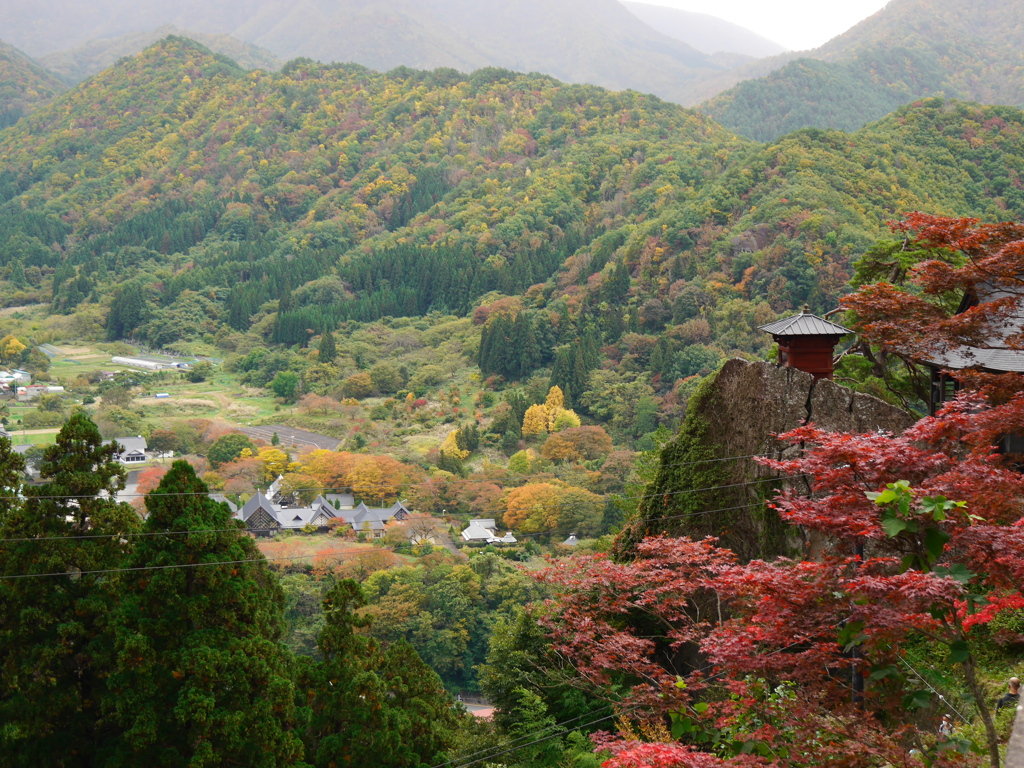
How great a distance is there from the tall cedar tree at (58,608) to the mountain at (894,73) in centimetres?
12302

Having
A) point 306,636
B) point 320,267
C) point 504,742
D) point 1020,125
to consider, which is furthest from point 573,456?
point 320,267

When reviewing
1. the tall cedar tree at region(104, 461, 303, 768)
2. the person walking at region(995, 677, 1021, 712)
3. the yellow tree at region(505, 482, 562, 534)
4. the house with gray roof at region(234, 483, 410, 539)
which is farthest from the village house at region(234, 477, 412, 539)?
the person walking at region(995, 677, 1021, 712)

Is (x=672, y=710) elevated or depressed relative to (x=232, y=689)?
elevated

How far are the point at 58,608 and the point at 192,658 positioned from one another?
193 centimetres

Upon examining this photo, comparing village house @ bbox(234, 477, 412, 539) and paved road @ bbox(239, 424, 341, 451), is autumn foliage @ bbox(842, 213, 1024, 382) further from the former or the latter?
paved road @ bbox(239, 424, 341, 451)

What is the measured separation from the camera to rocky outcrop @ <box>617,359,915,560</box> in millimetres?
10078

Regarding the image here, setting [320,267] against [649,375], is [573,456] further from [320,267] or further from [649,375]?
[320,267]

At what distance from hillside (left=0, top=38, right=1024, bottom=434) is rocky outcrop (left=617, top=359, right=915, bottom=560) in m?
36.8

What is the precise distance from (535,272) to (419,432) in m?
27.0

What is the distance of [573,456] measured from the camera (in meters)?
45.2

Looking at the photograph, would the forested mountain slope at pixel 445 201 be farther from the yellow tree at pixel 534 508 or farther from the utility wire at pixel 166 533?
Answer: the utility wire at pixel 166 533

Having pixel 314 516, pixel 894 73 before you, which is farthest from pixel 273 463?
pixel 894 73

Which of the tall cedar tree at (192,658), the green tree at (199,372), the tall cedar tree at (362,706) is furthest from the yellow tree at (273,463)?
the tall cedar tree at (192,658)

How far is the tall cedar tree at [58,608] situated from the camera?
10289mm
